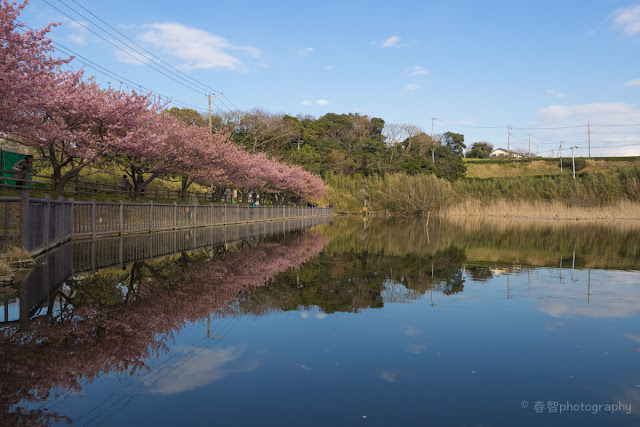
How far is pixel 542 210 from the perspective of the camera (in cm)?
4853

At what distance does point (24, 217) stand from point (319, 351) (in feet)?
30.8

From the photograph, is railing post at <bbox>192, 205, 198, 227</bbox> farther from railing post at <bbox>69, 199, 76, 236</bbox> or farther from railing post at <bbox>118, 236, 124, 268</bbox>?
railing post at <bbox>69, 199, 76, 236</bbox>

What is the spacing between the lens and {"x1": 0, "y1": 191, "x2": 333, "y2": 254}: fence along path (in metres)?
12.0

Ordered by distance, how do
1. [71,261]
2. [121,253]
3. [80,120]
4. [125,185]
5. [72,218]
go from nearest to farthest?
[71,261] → [121,253] → [72,218] → [80,120] → [125,185]

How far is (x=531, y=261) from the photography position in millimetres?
14062

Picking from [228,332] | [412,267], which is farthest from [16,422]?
[412,267]

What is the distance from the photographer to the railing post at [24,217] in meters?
11.3

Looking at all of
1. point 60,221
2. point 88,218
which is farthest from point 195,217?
point 60,221

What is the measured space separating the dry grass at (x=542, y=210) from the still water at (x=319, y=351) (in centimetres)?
3973

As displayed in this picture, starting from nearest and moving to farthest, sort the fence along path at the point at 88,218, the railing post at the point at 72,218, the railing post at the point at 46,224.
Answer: the fence along path at the point at 88,218
the railing post at the point at 46,224
the railing post at the point at 72,218

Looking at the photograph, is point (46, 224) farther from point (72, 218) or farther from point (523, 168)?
point (523, 168)

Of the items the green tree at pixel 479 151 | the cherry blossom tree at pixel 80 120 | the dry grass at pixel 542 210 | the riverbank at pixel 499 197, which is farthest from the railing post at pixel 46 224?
the green tree at pixel 479 151

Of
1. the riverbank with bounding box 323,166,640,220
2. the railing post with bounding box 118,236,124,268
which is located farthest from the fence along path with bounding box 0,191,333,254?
the riverbank with bounding box 323,166,640,220

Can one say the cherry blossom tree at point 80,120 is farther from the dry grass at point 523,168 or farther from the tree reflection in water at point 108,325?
the dry grass at point 523,168
